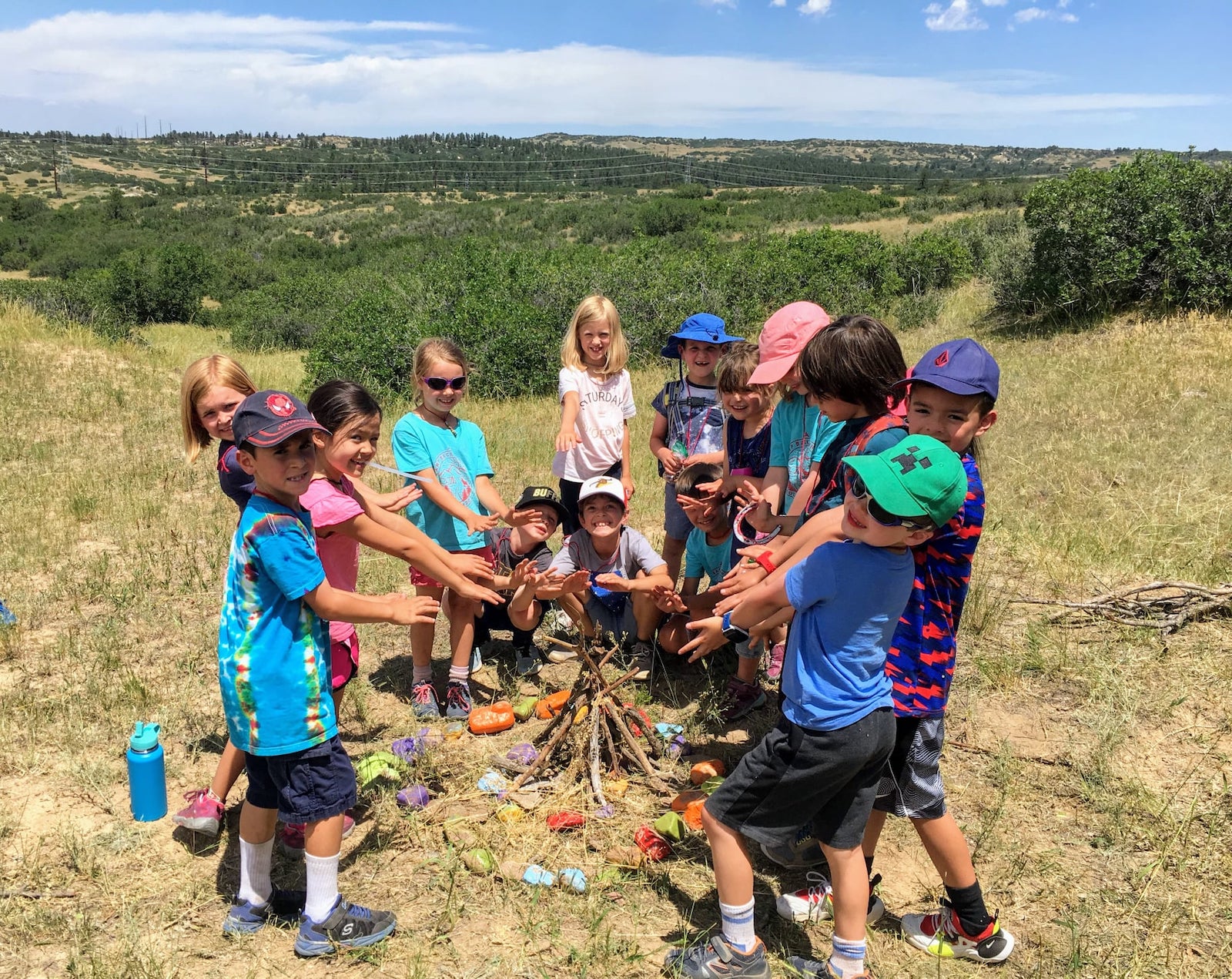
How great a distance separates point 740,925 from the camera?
8.12 feet

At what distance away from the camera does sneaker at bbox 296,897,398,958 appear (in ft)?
8.84

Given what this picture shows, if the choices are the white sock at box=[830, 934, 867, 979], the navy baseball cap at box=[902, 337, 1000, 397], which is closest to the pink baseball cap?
the navy baseball cap at box=[902, 337, 1000, 397]

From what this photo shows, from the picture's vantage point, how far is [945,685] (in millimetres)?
2557

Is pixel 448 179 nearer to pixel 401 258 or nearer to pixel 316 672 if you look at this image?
pixel 401 258

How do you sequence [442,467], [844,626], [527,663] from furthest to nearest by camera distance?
[527,663] → [442,467] → [844,626]

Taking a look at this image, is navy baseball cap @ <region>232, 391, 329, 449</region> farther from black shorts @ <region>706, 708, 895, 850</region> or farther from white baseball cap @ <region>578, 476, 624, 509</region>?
white baseball cap @ <region>578, 476, 624, 509</region>

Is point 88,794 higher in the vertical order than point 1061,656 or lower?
lower

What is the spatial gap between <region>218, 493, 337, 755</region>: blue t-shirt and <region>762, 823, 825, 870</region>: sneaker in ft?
5.47

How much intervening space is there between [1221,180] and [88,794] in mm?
13909

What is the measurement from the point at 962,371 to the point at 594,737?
7.04 feet

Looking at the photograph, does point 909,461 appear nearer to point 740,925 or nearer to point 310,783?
point 740,925

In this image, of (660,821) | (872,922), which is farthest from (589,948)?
(872,922)

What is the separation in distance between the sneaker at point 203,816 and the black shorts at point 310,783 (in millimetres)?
807

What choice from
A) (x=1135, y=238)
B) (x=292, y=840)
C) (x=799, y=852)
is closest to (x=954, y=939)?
(x=799, y=852)
